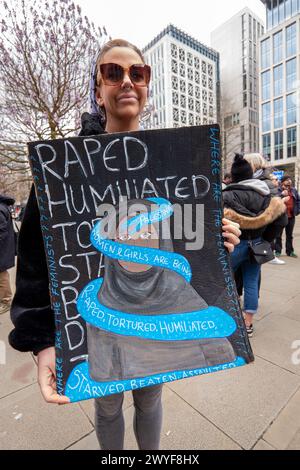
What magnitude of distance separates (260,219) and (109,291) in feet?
6.93

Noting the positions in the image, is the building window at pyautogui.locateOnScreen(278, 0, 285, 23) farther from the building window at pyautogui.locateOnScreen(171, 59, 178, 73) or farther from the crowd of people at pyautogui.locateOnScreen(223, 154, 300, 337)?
the crowd of people at pyautogui.locateOnScreen(223, 154, 300, 337)

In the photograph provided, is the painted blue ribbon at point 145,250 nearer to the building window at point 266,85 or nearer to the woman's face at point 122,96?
Answer: the woman's face at point 122,96

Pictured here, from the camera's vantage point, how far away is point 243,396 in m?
1.99

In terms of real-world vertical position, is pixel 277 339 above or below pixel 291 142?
below

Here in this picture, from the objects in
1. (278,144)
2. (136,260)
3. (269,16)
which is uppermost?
(269,16)

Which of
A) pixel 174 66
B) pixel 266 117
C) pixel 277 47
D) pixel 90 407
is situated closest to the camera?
pixel 90 407

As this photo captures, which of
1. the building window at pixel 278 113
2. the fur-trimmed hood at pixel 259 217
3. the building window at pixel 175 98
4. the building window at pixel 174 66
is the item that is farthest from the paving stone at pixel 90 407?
the building window at pixel 174 66

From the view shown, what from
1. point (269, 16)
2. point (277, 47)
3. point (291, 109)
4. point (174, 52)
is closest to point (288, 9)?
point (269, 16)

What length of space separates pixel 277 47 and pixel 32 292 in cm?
5234

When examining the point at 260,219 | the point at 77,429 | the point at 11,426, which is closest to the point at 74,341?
the point at 77,429

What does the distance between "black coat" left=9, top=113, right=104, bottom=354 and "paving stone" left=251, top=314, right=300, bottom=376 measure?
224 cm

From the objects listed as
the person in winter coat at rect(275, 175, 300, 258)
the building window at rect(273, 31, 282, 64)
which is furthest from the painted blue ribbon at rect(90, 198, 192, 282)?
the building window at rect(273, 31, 282, 64)

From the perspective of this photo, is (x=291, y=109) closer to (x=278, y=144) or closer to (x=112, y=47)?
(x=278, y=144)

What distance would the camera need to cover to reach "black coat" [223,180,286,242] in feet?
8.41
